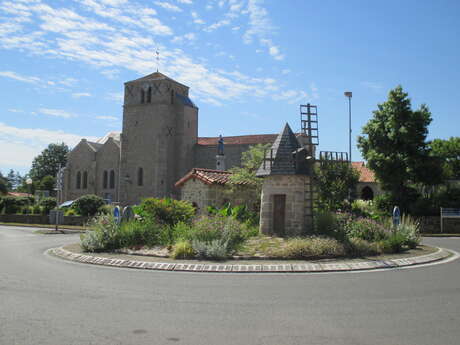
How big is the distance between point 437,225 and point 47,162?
81230 mm

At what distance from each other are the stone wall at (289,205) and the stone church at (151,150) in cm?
3720

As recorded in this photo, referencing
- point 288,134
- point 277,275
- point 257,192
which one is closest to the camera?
point 277,275

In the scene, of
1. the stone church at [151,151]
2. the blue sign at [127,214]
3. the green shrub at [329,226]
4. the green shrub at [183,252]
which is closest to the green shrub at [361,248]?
the green shrub at [329,226]

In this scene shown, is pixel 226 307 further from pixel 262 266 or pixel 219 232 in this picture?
pixel 219 232

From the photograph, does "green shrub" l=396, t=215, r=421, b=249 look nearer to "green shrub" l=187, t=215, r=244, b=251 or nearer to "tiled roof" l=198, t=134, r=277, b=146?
"green shrub" l=187, t=215, r=244, b=251

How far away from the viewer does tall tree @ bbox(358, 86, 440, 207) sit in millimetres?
30594

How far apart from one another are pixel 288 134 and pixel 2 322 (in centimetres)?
1299

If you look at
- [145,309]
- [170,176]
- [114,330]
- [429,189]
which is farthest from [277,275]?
[170,176]

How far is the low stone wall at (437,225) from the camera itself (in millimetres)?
28559

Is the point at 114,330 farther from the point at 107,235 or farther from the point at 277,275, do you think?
the point at 107,235

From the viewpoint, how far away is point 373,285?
30.6 feet

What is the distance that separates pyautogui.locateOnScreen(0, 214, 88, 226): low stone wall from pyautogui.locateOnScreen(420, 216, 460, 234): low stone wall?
25592 millimetres

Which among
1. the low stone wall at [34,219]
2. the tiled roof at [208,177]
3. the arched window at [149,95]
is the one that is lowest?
the low stone wall at [34,219]

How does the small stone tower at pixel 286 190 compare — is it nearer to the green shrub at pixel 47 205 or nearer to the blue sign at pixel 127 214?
the blue sign at pixel 127 214
